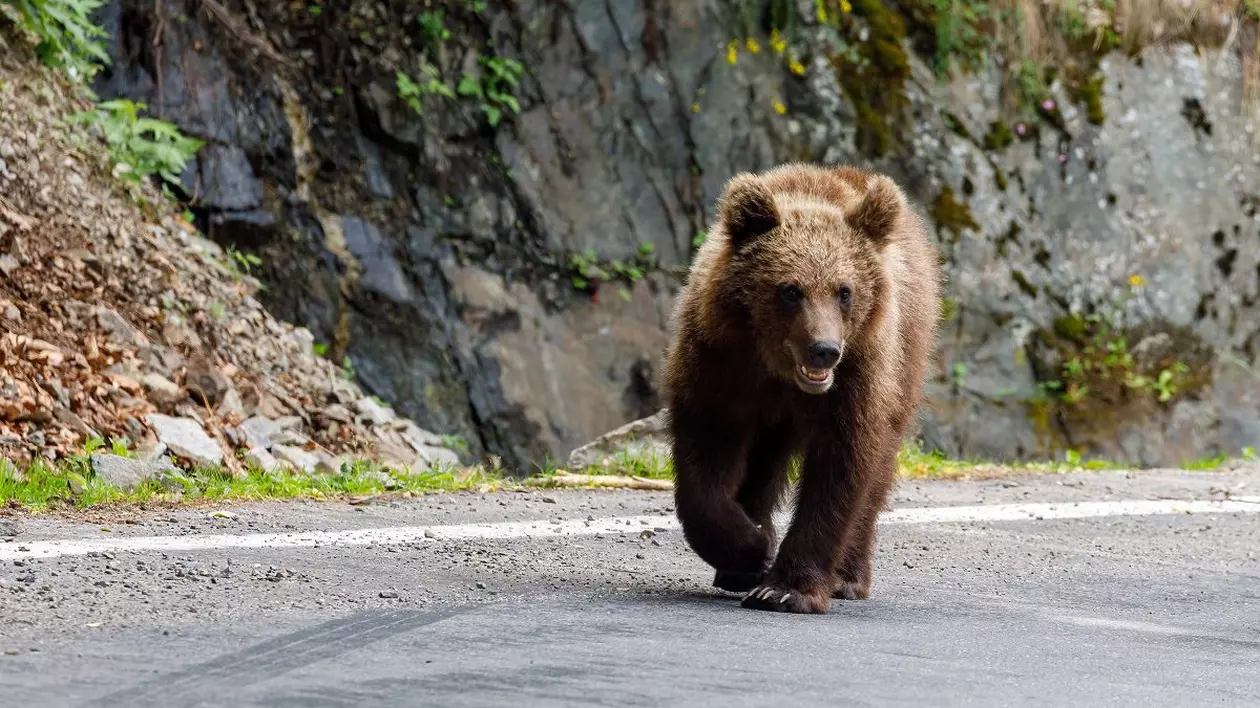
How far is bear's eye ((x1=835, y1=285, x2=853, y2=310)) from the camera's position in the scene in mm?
5664

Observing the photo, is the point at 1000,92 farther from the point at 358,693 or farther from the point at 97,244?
the point at 358,693

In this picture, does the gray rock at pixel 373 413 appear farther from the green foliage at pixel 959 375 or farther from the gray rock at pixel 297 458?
the green foliage at pixel 959 375

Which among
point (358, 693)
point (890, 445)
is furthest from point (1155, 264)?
point (358, 693)

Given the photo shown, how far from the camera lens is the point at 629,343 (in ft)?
44.8

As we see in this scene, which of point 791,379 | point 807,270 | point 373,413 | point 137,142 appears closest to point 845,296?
point 807,270

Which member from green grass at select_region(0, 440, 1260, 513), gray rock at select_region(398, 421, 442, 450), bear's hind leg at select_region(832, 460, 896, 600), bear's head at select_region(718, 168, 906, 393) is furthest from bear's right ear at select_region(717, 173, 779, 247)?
gray rock at select_region(398, 421, 442, 450)

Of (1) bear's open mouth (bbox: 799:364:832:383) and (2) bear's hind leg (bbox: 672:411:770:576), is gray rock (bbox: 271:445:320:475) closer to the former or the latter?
(2) bear's hind leg (bbox: 672:411:770:576)

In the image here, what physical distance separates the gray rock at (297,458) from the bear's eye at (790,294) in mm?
3958

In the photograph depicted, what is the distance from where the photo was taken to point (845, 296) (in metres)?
5.68

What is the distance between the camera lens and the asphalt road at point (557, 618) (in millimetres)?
3928

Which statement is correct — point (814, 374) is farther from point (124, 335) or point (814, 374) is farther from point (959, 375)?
point (959, 375)

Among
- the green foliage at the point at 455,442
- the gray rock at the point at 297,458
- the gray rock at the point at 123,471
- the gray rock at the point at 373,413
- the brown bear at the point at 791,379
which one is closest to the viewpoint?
the brown bear at the point at 791,379

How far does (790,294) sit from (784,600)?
1.07 metres

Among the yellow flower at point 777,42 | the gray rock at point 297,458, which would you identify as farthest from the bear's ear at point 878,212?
the yellow flower at point 777,42
